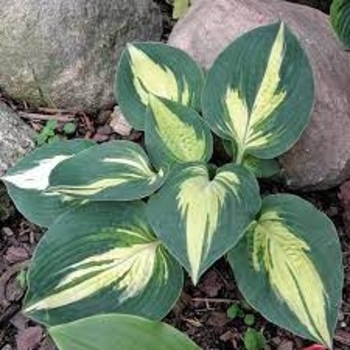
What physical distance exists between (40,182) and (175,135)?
34 cm

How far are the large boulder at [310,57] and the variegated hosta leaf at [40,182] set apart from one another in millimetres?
408

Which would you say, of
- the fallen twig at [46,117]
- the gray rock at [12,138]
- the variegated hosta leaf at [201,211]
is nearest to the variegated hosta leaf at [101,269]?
the variegated hosta leaf at [201,211]

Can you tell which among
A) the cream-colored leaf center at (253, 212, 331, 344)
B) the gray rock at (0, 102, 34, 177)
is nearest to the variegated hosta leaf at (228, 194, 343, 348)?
the cream-colored leaf center at (253, 212, 331, 344)

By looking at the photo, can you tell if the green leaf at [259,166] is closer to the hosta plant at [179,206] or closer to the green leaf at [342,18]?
the hosta plant at [179,206]

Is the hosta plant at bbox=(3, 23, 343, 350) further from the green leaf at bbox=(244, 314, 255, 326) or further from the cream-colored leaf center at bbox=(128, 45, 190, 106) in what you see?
the green leaf at bbox=(244, 314, 255, 326)

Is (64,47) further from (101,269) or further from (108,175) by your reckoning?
(101,269)

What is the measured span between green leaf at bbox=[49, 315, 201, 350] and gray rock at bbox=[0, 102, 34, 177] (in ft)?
2.33

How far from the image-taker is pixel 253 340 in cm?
189

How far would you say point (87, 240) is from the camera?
5.96 ft

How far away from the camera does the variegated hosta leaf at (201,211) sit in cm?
163

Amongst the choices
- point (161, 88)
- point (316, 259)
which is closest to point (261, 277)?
point (316, 259)

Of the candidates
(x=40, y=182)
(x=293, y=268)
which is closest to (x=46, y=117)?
(x=40, y=182)

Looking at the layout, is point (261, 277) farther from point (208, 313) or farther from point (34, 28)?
point (34, 28)

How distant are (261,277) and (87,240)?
0.39 m
